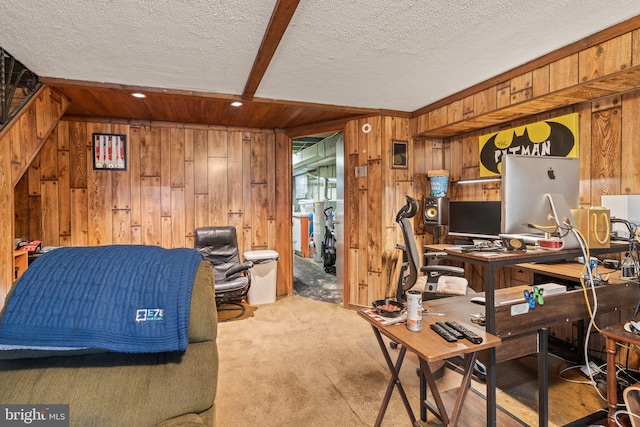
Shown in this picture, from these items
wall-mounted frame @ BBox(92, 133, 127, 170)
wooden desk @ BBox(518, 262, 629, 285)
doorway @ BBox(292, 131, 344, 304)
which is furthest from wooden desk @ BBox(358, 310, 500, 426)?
wall-mounted frame @ BBox(92, 133, 127, 170)

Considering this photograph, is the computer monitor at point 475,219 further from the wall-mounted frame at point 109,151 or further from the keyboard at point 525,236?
the wall-mounted frame at point 109,151

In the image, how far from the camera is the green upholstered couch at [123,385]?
894mm

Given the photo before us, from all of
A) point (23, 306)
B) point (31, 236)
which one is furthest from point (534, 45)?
point (31, 236)

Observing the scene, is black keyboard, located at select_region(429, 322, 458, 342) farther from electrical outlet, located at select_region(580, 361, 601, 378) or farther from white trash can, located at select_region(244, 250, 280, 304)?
white trash can, located at select_region(244, 250, 280, 304)

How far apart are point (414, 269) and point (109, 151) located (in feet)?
12.2

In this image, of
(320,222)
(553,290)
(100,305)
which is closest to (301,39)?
(100,305)

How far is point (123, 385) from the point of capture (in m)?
0.95

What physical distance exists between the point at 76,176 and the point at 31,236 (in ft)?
2.63

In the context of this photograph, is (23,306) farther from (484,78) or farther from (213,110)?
(484,78)

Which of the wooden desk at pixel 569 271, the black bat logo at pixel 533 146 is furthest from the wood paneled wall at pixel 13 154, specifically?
the wooden desk at pixel 569 271

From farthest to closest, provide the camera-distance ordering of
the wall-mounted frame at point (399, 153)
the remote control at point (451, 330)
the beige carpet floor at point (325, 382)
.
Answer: the wall-mounted frame at point (399, 153) → the beige carpet floor at point (325, 382) → the remote control at point (451, 330)

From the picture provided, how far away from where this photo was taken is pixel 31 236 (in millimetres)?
3604

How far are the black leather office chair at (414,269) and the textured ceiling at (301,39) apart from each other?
1122 mm

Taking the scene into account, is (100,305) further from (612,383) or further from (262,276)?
(262,276)
